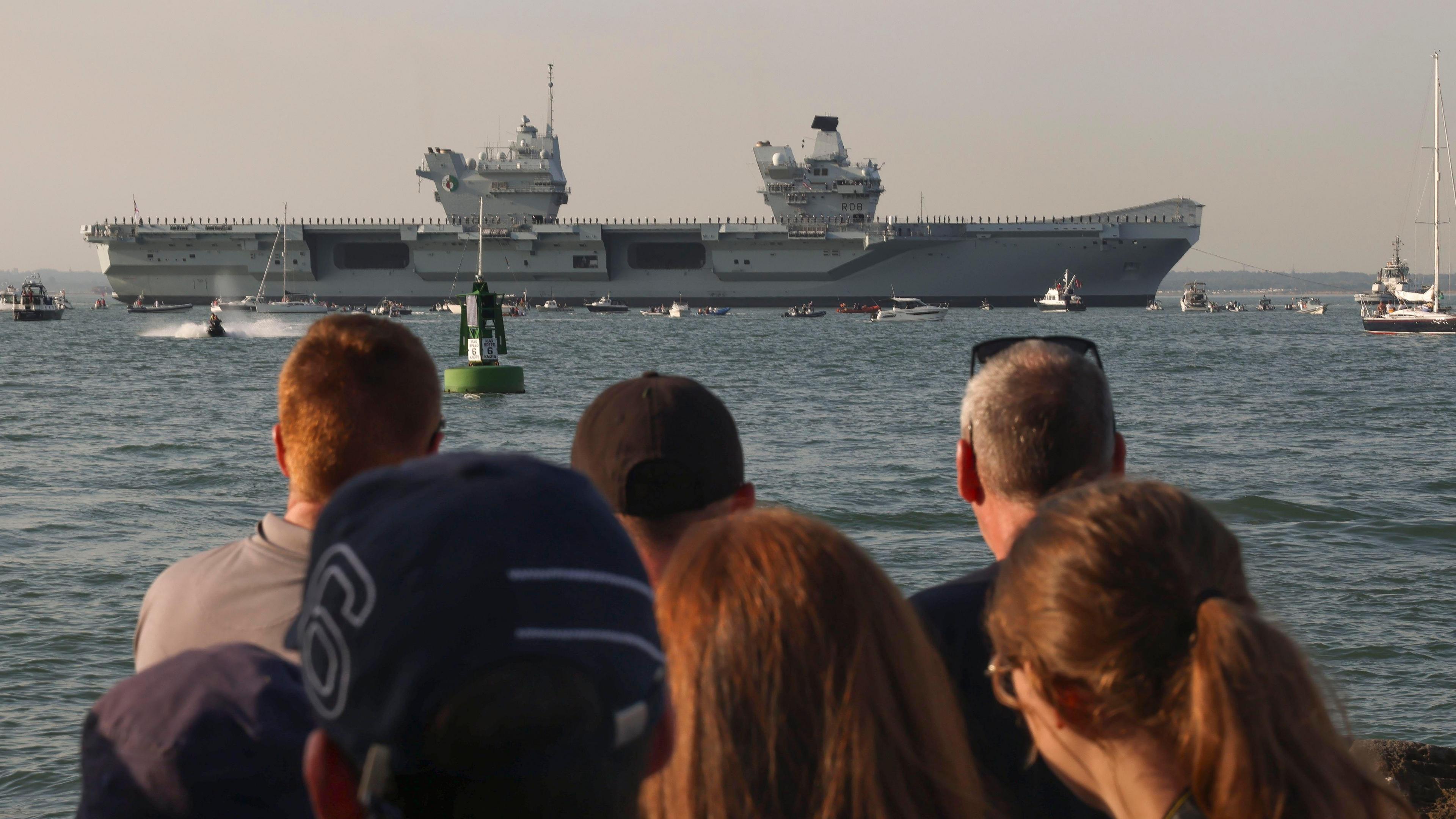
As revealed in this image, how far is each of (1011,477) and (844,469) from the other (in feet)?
40.1

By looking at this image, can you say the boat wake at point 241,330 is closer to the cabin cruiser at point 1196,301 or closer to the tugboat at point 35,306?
the tugboat at point 35,306

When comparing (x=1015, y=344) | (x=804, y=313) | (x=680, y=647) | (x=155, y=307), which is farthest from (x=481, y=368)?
(x=155, y=307)

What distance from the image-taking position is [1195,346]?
128 feet

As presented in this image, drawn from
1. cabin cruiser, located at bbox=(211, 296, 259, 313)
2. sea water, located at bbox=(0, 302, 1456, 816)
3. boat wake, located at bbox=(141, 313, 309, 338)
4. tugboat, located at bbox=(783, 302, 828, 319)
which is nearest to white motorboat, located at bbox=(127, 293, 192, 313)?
cabin cruiser, located at bbox=(211, 296, 259, 313)

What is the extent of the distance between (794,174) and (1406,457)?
52.1 m

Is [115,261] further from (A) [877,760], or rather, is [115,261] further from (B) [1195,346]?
(A) [877,760]

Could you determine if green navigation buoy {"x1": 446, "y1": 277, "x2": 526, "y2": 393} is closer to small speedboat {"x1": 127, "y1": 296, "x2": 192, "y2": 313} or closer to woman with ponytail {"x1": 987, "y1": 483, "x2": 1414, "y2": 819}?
woman with ponytail {"x1": 987, "y1": 483, "x2": 1414, "y2": 819}

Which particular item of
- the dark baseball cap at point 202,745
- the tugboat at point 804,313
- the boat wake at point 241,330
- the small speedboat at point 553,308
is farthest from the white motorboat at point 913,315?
the dark baseball cap at point 202,745

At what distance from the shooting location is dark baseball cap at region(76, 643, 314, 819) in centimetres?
105

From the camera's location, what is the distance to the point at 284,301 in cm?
5791

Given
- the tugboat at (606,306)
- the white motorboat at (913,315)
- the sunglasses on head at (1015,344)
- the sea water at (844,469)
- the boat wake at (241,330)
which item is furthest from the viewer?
the tugboat at (606,306)

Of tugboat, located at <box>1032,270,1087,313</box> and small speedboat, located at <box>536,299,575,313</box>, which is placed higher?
tugboat, located at <box>1032,270,1087,313</box>

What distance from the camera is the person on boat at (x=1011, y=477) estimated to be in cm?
198

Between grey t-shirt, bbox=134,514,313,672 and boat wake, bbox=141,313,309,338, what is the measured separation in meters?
43.9
